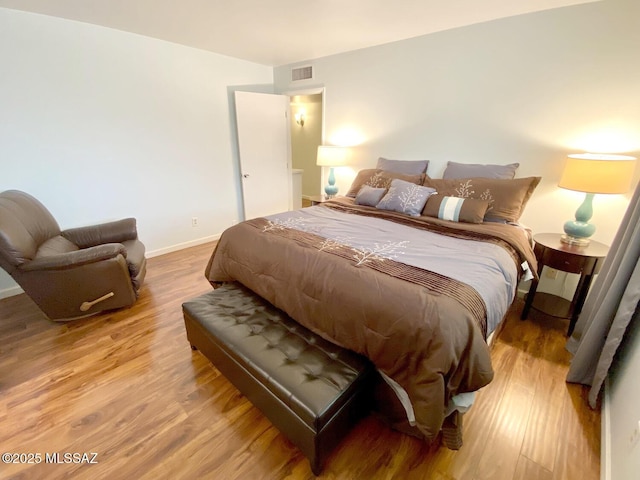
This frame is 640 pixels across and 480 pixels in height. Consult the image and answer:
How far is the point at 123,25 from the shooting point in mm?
2545

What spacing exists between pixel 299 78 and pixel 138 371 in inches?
150

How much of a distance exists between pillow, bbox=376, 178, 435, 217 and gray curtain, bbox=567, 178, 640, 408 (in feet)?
4.01

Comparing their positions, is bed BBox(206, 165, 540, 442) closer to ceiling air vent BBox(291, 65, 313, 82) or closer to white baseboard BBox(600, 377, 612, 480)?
white baseboard BBox(600, 377, 612, 480)

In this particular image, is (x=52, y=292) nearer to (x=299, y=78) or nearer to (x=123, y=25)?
(x=123, y=25)

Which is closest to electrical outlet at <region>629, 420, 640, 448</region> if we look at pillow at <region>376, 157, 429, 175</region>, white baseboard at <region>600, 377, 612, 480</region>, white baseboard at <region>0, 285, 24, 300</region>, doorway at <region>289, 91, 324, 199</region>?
white baseboard at <region>600, 377, 612, 480</region>

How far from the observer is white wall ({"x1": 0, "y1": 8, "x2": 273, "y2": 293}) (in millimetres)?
2336

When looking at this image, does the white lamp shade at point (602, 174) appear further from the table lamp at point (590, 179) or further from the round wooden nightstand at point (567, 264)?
the round wooden nightstand at point (567, 264)

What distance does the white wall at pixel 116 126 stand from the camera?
2336 mm

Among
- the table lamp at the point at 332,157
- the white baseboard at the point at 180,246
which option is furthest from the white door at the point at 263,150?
the table lamp at the point at 332,157

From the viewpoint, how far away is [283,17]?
2.34 m

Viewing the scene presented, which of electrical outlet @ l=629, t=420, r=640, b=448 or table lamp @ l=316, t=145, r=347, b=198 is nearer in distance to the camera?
electrical outlet @ l=629, t=420, r=640, b=448

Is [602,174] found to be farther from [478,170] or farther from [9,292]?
[9,292]

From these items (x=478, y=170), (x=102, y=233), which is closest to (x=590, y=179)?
(x=478, y=170)

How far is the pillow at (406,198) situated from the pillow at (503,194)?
303mm
